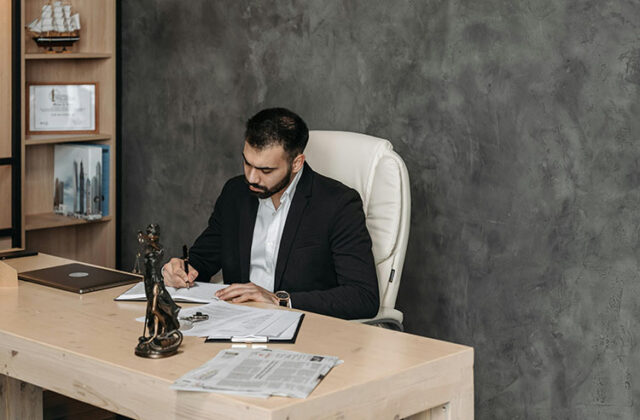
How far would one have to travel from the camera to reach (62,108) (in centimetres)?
439

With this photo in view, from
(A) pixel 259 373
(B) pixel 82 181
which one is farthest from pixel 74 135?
(A) pixel 259 373

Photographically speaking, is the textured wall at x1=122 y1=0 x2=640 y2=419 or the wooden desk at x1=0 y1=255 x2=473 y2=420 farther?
the textured wall at x1=122 y1=0 x2=640 y2=419

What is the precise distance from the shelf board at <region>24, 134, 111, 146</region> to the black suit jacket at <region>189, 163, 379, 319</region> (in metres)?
1.45

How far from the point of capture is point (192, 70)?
4.17 m

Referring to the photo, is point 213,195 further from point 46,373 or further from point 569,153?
point 46,373

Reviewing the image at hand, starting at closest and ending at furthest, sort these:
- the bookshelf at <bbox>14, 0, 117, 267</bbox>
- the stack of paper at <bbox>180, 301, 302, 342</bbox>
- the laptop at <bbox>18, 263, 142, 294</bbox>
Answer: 1. the stack of paper at <bbox>180, 301, 302, 342</bbox>
2. the laptop at <bbox>18, 263, 142, 294</bbox>
3. the bookshelf at <bbox>14, 0, 117, 267</bbox>

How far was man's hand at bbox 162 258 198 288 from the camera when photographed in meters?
2.62

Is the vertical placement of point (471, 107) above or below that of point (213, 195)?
above

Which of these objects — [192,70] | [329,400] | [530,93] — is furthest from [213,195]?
[329,400]

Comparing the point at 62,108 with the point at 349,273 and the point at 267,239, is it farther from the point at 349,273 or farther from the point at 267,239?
the point at 349,273

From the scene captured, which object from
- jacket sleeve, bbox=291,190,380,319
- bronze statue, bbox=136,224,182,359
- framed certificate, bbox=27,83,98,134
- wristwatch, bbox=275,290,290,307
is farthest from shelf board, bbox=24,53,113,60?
bronze statue, bbox=136,224,182,359

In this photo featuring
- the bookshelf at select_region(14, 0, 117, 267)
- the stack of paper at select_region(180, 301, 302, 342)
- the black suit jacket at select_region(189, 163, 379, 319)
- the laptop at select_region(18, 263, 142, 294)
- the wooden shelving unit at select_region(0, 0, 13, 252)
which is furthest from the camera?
the bookshelf at select_region(14, 0, 117, 267)

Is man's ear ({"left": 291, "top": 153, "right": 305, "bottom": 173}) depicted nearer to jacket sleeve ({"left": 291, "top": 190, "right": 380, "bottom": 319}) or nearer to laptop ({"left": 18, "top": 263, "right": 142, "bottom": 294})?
jacket sleeve ({"left": 291, "top": 190, "right": 380, "bottom": 319})

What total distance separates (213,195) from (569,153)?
5.77 feet
